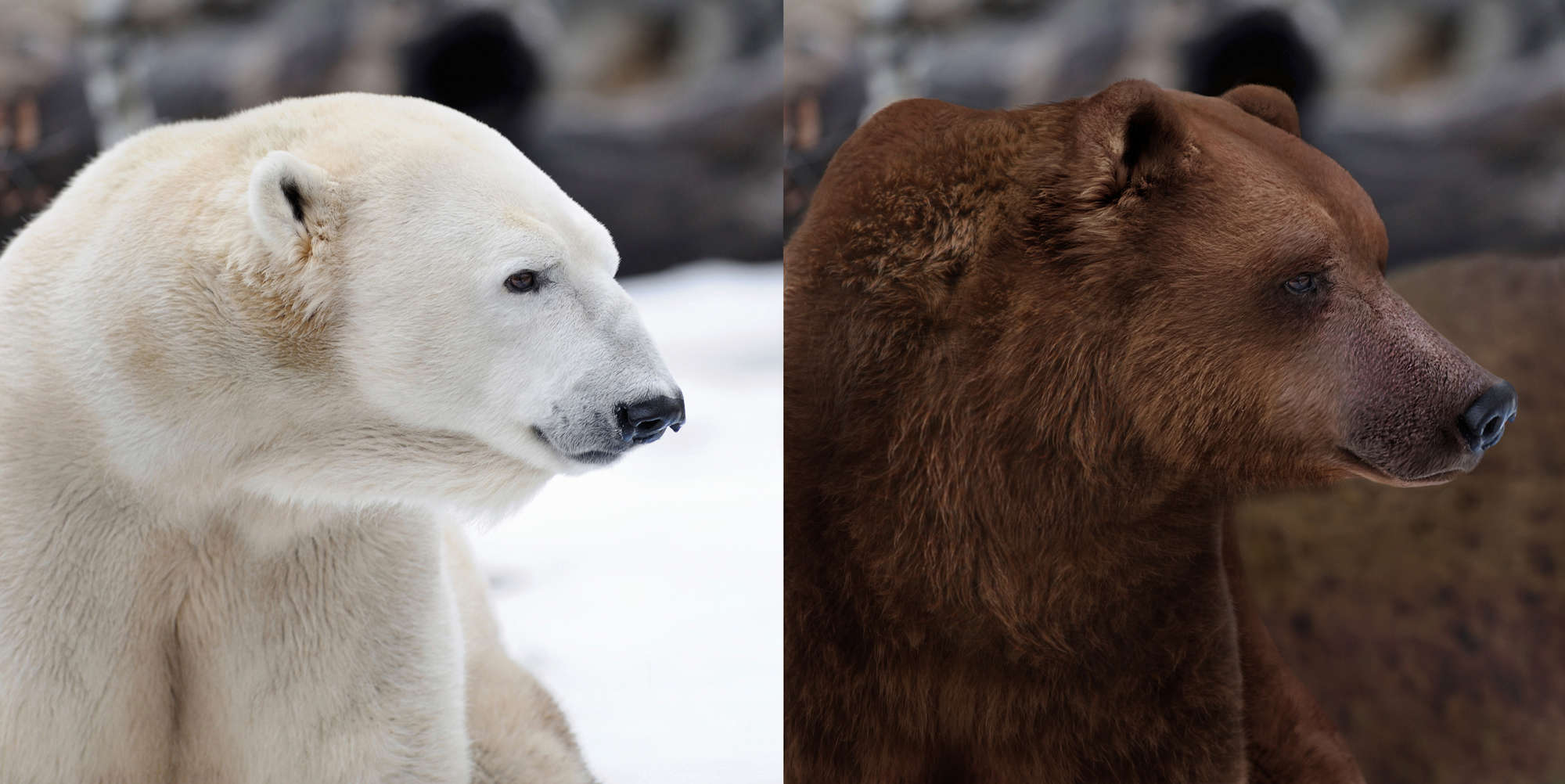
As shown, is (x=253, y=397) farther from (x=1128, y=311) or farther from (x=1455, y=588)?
(x=1455, y=588)

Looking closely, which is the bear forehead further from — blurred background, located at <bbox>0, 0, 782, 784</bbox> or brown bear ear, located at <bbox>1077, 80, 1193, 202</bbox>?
blurred background, located at <bbox>0, 0, 782, 784</bbox>

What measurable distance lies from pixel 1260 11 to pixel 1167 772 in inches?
40.3

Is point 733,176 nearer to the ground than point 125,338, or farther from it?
nearer to the ground

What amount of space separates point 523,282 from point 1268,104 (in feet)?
3.15

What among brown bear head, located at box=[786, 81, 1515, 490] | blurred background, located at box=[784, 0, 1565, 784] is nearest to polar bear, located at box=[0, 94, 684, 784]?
brown bear head, located at box=[786, 81, 1515, 490]

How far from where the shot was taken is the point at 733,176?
2.16 m

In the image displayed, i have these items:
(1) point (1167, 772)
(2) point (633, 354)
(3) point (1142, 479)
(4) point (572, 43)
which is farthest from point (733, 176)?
(1) point (1167, 772)

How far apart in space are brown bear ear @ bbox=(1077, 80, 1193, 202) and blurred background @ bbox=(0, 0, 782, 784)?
65 centimetres

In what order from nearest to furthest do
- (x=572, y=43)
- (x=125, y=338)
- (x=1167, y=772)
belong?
1. (x=125, y=338)
2. (x=1167, y=772)
3. (x=572, y=43)

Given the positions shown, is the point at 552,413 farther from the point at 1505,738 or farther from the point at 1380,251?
the point at 1505,738

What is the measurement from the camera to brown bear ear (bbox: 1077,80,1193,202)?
1.48 m

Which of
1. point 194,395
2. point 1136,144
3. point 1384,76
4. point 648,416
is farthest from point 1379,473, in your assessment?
point 194,395

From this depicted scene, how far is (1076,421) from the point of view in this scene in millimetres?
1544

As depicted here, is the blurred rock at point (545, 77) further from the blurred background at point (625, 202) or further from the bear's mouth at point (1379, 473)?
the bear's mouth at point (1379, 473)
